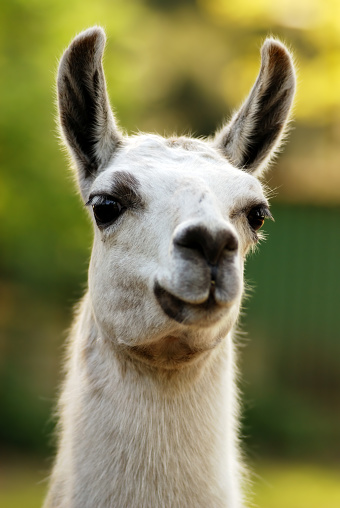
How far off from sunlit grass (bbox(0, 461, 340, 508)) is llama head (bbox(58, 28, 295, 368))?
25.0 feet

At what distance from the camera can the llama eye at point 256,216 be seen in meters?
4.01

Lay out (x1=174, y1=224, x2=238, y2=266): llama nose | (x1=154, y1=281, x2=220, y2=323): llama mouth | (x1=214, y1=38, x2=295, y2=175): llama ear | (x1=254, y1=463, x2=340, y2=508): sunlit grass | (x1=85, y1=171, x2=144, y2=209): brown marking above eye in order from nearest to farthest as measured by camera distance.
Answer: (x1=174, y1=224, x2=238, y2=266): llama nose → (x1=154, y1=281, x2=220, y2=323): llama mouth → (x1=85, y1=171, x2=144, y2=209): brown marking above eye → (x1=214, y1=38, x2=295, y2=175): llama ear → (x1=254, y1=463, x2=340, y2=508): sunlit grass

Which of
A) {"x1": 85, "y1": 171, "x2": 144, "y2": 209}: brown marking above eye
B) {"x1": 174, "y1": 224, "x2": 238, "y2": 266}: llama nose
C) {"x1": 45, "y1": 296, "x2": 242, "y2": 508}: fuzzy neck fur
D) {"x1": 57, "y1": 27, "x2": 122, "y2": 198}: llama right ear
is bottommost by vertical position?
{"x1": 45, "y1": 296, "x2": 242, "y2": 508}: fuzzy neck fur

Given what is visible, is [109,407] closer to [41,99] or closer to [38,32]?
[41,99]

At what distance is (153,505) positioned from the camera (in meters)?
3.72

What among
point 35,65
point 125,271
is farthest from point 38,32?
point 125,271

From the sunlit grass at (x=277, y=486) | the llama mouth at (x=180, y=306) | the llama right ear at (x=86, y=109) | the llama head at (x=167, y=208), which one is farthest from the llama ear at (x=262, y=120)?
the sunlit grass at (x=277, y=486)

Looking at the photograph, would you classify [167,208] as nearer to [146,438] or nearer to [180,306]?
[180,306]

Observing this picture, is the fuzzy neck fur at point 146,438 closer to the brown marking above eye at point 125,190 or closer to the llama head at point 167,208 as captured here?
the llama head at point 167,208

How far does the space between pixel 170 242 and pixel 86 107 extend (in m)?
1.47

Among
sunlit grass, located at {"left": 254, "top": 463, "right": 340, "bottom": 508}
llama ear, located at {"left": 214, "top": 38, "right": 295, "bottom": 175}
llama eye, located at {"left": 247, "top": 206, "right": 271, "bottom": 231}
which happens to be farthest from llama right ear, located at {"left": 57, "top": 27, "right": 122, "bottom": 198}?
sunlit grass, located at {"left": 254, "top": 463, "right": 340, "bottom": 508}

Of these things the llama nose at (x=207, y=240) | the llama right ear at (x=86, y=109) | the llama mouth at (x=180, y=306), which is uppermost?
the llama right ear at (x=86, y=109)

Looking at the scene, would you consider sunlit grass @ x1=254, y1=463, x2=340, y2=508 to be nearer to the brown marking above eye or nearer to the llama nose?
the brown marking above eye

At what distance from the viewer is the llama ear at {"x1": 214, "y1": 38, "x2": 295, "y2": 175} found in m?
4.43
